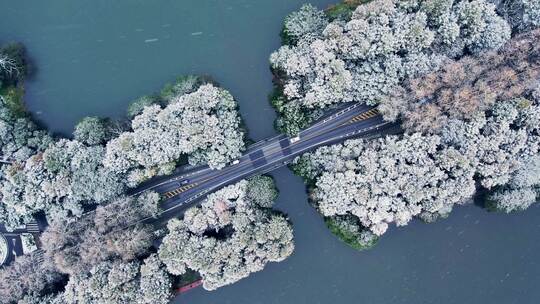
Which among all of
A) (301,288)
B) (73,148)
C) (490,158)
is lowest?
(301,288)

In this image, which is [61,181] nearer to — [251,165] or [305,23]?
[251,165]

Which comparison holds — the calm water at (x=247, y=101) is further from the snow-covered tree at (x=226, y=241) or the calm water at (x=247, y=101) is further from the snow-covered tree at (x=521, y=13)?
the snow-covered tree at (x=521, y=13)

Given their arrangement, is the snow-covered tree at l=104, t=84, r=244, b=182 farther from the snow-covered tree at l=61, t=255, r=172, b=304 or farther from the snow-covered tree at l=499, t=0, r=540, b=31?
the snow-covered tree at l=499, t=0, r=540, b=31

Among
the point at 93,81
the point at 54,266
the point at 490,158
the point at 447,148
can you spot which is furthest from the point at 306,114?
the point at 54,266

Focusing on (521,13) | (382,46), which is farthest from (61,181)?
(521,13)

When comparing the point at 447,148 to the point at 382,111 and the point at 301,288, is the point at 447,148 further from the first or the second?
the point at 301,288

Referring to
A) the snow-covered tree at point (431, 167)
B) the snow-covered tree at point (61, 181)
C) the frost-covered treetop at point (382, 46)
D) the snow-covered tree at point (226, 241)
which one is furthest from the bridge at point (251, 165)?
the snow-covered tree at point (431, 167)
